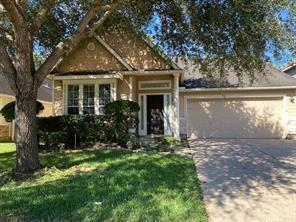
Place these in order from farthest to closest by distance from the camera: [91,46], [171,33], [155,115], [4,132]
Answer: [4,132] → [155,115] → [91,46] → [171,33]

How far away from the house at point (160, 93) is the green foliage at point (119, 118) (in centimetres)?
148

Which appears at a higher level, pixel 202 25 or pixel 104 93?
pixel 202 25

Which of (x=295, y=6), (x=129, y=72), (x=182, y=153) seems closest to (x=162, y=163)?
(x=182, y=153)

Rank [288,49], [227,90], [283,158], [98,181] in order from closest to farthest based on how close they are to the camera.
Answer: [98,181] < [288,49] < [283,158] < [227,90]

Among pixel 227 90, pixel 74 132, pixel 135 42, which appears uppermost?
pixel 135 42

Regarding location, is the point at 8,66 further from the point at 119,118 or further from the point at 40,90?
the point at 40,90

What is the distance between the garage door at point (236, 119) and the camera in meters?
19.5

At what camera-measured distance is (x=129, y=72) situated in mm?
15828

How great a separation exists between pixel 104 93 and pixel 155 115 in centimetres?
326

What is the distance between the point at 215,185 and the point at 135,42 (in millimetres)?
10145

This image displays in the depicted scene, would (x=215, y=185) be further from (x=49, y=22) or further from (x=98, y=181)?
(x=49, y=22)

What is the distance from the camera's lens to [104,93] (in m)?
16.2

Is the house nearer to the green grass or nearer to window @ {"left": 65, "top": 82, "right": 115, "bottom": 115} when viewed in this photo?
window @ {"left": 65, "top": 82, "right": 115, "bottom": 115}

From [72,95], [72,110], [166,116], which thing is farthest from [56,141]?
[166,116]
